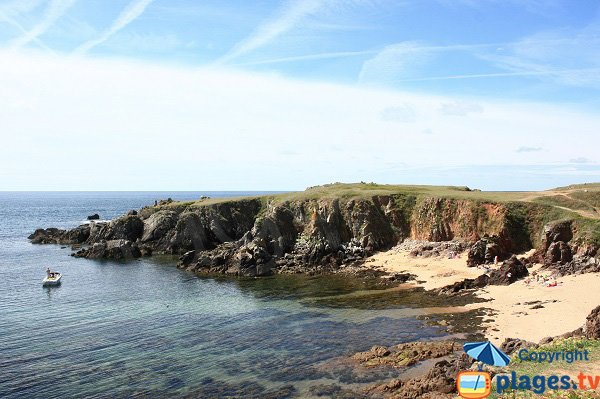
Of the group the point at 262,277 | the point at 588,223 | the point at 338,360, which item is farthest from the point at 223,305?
the point at 588,223

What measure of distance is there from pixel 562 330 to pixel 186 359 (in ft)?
94.0

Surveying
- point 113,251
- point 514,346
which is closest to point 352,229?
point 113,251

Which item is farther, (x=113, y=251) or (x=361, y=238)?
(x=113, y=251)

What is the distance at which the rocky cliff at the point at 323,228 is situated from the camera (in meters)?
61.8

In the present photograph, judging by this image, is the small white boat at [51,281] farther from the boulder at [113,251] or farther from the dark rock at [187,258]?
the boulder at [113,251]

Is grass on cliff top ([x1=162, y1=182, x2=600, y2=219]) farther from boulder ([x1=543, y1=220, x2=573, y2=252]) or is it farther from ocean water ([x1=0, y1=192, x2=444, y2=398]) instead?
ocean water ([x1=0, y1=192, x2=444, y2=398])

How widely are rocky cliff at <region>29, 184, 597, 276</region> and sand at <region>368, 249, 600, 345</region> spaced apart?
5199 mm

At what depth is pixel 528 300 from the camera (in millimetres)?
42906

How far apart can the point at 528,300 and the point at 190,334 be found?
32259mm

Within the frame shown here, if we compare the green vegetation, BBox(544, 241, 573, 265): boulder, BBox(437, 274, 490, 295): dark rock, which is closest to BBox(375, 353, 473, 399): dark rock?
BBox(437, 274, 490, 295): dark rock

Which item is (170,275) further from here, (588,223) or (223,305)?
(588,223)

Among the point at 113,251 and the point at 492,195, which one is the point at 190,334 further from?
the point at 492,195

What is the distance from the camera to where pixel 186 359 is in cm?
3375

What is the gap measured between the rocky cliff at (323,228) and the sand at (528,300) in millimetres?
5199
